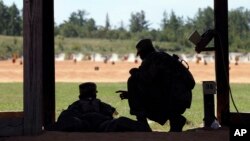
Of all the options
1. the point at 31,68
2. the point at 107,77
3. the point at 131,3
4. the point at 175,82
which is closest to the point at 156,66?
the point at 175,82

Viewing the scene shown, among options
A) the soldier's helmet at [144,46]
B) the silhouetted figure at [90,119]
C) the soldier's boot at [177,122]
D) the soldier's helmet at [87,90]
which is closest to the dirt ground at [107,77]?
the silhouetted figure at [90,119]

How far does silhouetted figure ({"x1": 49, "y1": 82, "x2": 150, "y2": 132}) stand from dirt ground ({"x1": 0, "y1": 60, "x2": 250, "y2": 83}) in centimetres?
1946

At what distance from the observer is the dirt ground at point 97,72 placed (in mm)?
25812

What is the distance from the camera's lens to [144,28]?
48.8 metres

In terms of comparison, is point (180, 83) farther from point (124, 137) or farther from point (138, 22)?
point (138, 22)

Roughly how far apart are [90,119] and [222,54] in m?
1.61

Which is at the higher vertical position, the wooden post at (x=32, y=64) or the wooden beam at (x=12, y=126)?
the wooden post at (x=32, y=64)

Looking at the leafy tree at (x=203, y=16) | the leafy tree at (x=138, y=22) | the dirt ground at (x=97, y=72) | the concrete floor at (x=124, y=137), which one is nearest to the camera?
the concrete floor at (x=124, y=137)

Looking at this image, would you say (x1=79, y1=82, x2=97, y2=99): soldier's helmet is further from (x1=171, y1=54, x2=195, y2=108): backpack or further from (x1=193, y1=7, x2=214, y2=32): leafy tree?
(x1=193, y1=7, x2=214, y2=32): leafy tree

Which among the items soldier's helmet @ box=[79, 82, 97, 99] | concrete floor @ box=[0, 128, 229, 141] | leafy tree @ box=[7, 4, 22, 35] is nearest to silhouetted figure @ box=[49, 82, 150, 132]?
soldier's helmet @ box=[79, 82, 97, 99]

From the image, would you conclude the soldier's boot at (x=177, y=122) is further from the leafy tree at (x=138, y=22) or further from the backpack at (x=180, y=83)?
the leafy tree at (x=138, y=22)

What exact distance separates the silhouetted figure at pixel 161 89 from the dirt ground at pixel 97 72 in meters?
18.9

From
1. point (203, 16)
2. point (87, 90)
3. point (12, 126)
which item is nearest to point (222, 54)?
point (87, 90)

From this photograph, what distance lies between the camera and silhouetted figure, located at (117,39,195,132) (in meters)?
4.95
